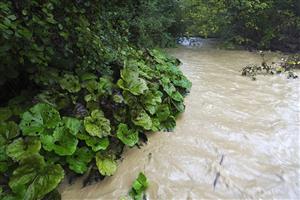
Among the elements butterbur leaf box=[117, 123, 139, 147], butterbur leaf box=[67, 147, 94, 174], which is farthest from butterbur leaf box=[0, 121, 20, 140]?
butterbur leaf box=[117, 123, 139, 147]

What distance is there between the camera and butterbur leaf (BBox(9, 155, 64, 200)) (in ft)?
7.19

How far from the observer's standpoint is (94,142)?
8.84 feet

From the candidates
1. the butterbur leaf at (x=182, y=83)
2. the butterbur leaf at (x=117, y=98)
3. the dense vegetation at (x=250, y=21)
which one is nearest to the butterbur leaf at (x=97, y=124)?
the butterbur leaf at (x=117, y=98)

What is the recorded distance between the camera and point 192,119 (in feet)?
12.6

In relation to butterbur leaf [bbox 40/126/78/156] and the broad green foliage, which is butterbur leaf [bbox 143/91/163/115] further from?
butterbur leaf [bbox 40/126/78/156]

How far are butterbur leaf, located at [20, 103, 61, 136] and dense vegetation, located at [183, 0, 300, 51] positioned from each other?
711cm

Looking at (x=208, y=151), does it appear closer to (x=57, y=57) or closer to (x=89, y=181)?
(x=89, y=181)

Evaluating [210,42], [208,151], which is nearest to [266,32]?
[210,42]

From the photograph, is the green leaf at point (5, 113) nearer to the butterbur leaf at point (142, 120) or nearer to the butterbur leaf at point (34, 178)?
the butterbur leaf at point (34, 178)

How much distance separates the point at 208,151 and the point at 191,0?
7.93 metres

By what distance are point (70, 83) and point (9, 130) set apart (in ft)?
2.54

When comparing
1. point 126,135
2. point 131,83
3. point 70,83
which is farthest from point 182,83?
point 70,83

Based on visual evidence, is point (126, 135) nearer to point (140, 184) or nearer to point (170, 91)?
point (140, 184)

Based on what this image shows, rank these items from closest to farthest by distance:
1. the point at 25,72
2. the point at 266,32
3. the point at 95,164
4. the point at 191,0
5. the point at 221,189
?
the point at 221,189
the point at 95,164
the point at 25,72
the point at 266,32
the point at 191,0
